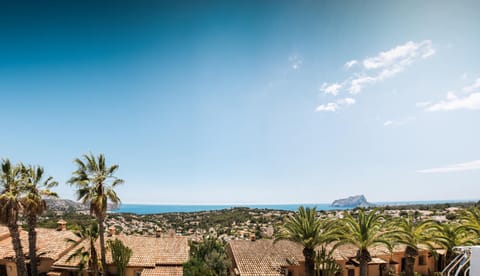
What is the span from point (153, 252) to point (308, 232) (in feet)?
46.7

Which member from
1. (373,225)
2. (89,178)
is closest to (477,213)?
(373,225)

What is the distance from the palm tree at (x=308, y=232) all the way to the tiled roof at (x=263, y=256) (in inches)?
161

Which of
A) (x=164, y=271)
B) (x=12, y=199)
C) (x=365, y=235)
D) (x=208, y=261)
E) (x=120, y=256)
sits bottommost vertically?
(x=208, y=261)

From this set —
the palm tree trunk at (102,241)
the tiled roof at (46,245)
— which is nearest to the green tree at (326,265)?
the palm tree trunk at (102,241)

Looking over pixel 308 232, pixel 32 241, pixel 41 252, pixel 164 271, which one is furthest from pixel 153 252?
pixel 308 232

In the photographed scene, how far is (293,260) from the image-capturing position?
2552 centimetres

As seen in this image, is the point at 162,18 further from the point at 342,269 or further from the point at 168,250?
the point at 342,269

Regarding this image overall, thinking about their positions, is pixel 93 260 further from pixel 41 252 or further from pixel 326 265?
pixel 326 265

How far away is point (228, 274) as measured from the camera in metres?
29.9

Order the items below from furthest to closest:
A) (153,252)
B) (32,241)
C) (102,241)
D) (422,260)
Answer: (422,260) < (153,252) < (32,241) < (102,241)

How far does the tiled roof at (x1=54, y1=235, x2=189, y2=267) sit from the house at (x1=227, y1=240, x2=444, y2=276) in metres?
5.08

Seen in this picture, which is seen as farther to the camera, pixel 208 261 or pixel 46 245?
pixel 208 261

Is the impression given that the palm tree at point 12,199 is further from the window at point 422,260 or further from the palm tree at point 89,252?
the window at point 422,260

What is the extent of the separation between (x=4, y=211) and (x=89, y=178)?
5.64 meters
